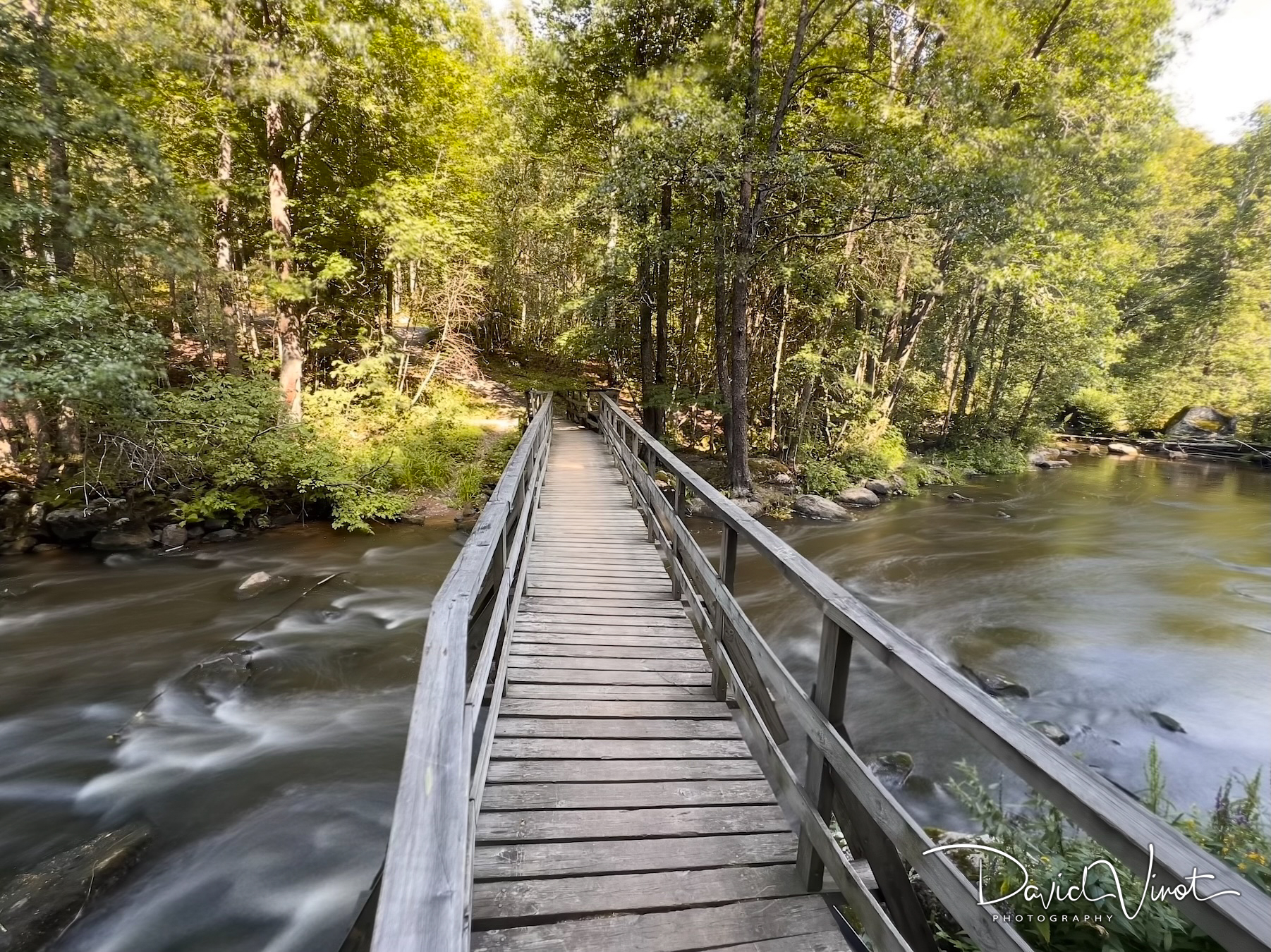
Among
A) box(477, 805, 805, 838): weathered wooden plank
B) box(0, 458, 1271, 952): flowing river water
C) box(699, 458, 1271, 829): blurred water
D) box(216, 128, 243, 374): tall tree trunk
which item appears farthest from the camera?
box(216, 128, 243, 374): tall tree trunk

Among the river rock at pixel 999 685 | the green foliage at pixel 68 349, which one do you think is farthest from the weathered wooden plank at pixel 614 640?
the green foliage at pixel 68 349

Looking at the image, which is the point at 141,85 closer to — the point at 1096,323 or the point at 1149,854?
the point at 1149,854

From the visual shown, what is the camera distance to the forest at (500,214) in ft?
29.0

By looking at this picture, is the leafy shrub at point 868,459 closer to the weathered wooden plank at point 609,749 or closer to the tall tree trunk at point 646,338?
the tall tree trunk at point 646,338

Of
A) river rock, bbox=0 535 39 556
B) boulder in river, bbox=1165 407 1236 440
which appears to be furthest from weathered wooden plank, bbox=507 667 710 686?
boulder in river, bbox=1165 407 1236 440

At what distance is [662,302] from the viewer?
1402 centimetres

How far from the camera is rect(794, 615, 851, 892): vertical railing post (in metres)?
2.06

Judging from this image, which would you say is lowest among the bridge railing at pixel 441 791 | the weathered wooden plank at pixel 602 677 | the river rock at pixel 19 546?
the river rock at pixel 19 546

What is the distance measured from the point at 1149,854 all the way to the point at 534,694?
118 inches

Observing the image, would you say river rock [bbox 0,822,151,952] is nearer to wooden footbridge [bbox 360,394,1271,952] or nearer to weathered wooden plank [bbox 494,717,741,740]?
wooden footbridge [bbox 360,394,1271,952]

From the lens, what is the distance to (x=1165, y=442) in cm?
2405

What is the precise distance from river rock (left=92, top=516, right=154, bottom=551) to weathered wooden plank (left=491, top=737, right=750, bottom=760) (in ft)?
32.0

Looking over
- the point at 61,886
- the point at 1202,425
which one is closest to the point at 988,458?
the point at 1202,425

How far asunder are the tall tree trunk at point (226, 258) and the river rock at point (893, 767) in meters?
13.6
